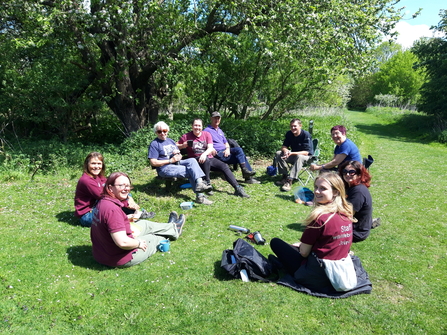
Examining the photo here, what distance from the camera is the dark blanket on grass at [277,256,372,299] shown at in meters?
3.46

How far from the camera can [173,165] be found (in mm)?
6523

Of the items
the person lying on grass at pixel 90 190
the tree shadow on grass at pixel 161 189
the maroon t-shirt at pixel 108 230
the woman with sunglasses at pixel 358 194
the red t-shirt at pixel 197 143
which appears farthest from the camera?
the red t-shirt at pixel 197 143

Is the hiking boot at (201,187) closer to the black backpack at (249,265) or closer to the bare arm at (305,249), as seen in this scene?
the black backpack at (249,265)

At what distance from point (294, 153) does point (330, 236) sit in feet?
14.7

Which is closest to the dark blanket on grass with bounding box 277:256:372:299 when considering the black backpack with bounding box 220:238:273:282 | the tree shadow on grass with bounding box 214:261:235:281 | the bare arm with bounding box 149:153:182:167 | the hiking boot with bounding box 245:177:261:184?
the black backpack with bounding box 220:238:273:282

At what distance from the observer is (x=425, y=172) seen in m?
9.85

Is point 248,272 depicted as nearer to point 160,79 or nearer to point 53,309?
point 53,309

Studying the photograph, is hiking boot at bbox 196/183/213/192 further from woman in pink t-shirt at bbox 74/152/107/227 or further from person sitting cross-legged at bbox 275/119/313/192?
person sitting cross-legged at bbox 275/119/313/192

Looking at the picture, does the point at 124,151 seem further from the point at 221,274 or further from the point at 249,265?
the point at 249,265

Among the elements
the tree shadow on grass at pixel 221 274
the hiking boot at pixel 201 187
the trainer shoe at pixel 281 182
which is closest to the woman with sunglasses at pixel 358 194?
the tree shadow on grass at pixel 221 274

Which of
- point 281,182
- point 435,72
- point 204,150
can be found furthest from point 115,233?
point 435,72

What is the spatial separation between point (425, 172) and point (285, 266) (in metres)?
8.16

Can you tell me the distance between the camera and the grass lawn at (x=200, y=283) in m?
3.07

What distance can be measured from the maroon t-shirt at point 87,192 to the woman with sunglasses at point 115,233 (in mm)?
1261
